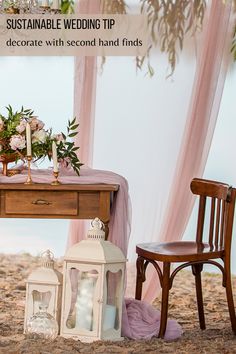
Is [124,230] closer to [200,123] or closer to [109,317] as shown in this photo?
[109,317]

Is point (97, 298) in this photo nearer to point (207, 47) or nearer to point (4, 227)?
point (207, 47)

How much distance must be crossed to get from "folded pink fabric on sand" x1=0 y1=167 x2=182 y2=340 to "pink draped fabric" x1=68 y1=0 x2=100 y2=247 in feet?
2.70

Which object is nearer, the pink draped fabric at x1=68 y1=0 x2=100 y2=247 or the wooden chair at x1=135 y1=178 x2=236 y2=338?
the wooden chair at x1=135 y1=178 x2=236 y2=338

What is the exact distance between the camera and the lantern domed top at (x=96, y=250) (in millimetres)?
4355

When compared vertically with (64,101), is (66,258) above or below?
below

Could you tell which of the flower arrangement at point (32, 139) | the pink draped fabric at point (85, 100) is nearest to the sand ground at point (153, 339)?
the pink draped fabric at point (85, 100)

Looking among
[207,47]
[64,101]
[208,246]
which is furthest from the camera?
[64,101]

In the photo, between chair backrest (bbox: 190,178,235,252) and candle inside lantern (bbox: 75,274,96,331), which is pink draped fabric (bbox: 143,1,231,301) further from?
candle inside lantern (bbox: 75,274,96,331)

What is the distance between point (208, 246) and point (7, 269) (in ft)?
6.63

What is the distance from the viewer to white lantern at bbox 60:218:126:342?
4367 millimetres

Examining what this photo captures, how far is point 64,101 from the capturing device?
606cm

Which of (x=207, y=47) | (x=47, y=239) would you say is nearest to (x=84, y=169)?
(x=207, y=47)

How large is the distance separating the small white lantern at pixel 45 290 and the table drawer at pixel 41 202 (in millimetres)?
207

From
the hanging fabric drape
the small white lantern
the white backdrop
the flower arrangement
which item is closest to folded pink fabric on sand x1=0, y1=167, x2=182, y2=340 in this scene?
the flower arrangement
